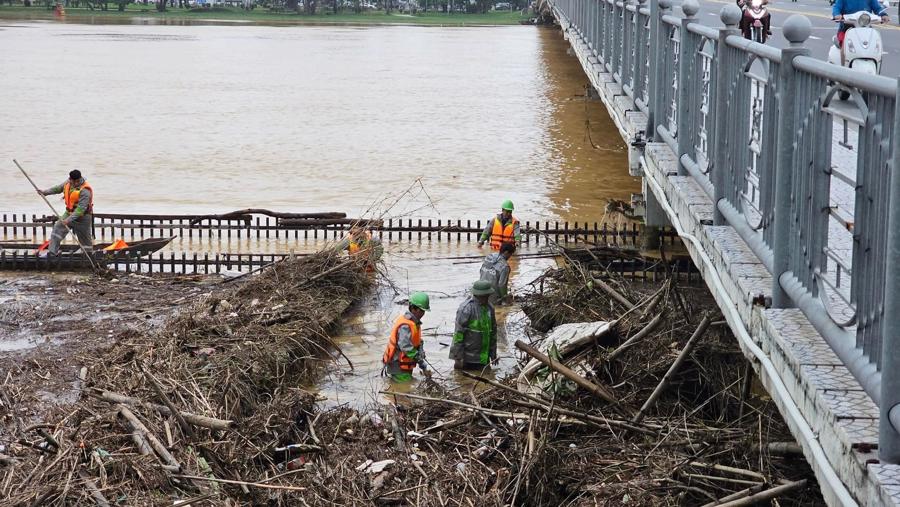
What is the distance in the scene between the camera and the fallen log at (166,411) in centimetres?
798

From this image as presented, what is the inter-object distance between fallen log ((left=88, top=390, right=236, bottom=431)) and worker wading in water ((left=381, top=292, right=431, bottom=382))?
249 cm

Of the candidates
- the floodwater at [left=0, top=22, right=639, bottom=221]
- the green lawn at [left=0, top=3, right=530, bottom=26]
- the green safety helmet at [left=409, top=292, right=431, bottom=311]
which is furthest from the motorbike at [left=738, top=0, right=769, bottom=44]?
the green lawn at [left=0, top=3, right=530, bottom=26]

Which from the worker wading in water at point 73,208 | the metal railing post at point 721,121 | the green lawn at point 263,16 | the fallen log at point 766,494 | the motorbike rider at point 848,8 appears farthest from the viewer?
the green lawn at point 263,16

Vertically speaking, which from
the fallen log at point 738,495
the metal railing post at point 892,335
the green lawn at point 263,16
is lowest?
the fallen log at point 738,495

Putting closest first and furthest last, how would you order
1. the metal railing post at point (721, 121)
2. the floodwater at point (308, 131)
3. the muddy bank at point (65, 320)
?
the metal railing post at point (721, 121) → the muddy bank at point (65, 320) → the floodwater at point (308, 131)

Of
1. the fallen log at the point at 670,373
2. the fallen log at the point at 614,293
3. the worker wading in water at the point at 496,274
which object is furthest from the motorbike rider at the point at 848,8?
the fallen log at the point at 670,373

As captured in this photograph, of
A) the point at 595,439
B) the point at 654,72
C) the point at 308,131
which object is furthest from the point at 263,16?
the point at 595,439

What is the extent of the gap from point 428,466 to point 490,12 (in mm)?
A: 110361

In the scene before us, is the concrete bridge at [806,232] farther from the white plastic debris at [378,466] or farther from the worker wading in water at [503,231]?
the worker wading in water at [503,231]

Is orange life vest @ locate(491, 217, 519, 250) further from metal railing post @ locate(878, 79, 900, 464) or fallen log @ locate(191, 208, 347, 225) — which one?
metal railing post @ locate(878, 79, 900, 464)

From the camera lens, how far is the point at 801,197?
195 inches

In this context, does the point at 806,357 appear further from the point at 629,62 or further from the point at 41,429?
the point at 629,62

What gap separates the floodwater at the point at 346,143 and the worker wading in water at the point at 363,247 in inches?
16.3

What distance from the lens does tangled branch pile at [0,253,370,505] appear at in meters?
7.19
